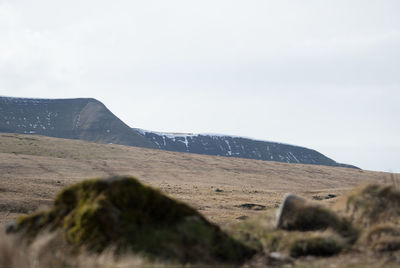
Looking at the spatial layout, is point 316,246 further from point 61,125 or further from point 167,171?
point 61,125

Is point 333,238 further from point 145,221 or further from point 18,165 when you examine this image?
point 18,165

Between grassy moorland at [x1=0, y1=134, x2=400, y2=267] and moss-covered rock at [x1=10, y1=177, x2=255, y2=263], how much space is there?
14091 mm

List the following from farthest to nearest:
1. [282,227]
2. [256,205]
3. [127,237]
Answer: [256,205]
[282,227]
[127,237]

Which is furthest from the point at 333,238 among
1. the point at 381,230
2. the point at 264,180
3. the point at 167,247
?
the point at 264,180

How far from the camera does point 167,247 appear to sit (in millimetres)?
6922

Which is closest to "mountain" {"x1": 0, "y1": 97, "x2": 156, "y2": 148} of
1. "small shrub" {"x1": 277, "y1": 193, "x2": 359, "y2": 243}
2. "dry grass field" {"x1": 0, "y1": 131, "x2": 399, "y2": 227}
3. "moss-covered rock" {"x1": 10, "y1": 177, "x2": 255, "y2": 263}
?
"dry grass field" {"x1": 0, "y1": 131, "x2": 399, "y2": 227}

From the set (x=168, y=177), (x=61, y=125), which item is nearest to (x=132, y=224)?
(x=168, y=177)

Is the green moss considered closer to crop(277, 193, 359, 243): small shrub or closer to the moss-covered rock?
crop(277, 193, 359, 243): small shrub

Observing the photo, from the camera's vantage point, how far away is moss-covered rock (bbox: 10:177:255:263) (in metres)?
6.89

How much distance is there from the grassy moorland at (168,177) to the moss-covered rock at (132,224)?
1409 cm

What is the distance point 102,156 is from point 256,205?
57229mm

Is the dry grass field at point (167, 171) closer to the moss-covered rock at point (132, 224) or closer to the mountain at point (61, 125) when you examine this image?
the moss-covered rock at point (132, 224)

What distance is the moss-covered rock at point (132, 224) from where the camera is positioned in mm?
6895

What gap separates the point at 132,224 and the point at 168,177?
202ft
